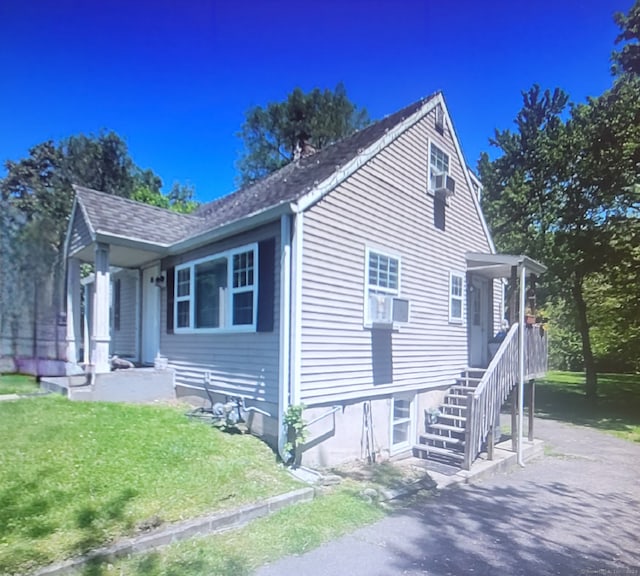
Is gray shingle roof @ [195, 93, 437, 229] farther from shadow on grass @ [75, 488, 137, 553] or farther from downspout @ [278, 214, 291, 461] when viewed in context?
shadow on grass @ [75, 488, 137, 553]

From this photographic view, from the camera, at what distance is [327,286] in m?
7.58

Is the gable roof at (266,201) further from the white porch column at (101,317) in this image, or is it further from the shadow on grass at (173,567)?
the shadow on grass at (173,567)

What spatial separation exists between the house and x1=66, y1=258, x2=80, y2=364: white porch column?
4cm

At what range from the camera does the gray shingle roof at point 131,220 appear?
933cm

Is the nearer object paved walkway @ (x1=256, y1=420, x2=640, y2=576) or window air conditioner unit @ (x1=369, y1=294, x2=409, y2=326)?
paved walkway @ (x1=256, y1=420, x2=640, y2=576)

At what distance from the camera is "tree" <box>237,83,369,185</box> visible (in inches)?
1097

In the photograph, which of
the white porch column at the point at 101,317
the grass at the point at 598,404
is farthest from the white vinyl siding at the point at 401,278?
the grass at the point at 598,404

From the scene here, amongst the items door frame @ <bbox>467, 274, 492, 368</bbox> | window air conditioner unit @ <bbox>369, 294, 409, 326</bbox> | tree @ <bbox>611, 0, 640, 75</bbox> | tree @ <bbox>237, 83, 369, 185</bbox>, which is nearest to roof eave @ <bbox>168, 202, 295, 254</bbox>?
window air conditioner unit @ <bbox>369, 294, 409, 326</bbox>

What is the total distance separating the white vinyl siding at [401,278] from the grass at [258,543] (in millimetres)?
1953

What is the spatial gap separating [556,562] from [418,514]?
67.3 inches

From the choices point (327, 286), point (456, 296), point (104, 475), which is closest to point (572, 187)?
point (456, 296)

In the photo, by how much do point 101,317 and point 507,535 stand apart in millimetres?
7899

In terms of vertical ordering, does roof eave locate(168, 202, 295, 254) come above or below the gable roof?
below

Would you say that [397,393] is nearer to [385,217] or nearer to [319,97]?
[385,217]
